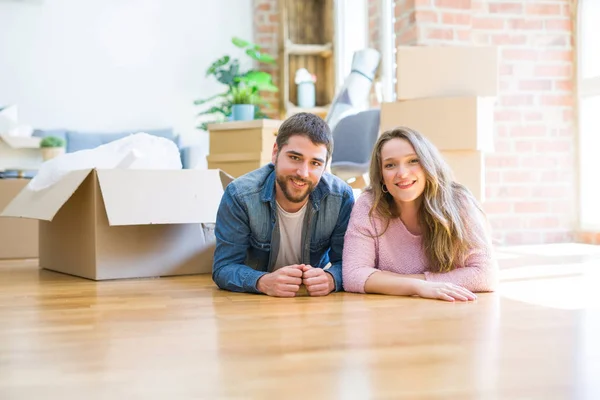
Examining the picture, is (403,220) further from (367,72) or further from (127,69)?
(127,69)

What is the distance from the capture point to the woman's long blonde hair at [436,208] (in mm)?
2332

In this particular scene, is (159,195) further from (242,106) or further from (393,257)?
(242,106)

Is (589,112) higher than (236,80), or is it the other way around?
(236,80)

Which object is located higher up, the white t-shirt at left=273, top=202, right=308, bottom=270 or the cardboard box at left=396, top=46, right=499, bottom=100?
the cardboard box at left=396, top=46, right=499, bottom=100

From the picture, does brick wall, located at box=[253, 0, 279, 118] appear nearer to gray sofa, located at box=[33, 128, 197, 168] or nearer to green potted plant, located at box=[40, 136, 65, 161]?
gray sofa, located at box=[33, 128, 197, 168]

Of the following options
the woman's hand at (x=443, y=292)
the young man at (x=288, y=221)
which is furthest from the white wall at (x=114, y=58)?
the woman's hand at (x=443, y=292)

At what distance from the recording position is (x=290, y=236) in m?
2.54

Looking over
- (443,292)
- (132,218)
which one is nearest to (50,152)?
(132,218)

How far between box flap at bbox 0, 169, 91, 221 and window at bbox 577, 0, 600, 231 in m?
2.91

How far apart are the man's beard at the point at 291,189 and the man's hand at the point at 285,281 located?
215 mm

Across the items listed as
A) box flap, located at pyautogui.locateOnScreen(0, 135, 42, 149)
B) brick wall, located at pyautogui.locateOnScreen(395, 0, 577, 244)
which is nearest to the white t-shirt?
brick wall, located at pyautogui.locateOnScreen(395, 0, 577, 244)

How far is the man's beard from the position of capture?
2.35 m

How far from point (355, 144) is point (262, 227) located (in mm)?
1839

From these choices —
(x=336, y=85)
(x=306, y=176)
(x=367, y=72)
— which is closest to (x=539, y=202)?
(x=367, y=72)
